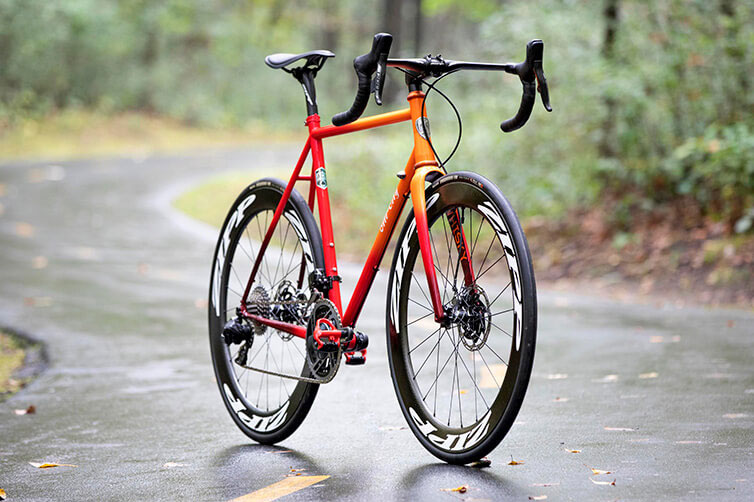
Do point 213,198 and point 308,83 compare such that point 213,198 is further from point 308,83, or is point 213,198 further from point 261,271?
point 308,83

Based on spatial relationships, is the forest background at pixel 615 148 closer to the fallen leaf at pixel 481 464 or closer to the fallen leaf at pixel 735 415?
the fallen leaf at pixel 735 415

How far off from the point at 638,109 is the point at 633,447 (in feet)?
28.4

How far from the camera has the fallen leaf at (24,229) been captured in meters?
14.2

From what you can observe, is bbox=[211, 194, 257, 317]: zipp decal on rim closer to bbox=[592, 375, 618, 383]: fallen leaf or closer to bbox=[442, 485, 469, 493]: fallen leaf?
bbox=[442, 485, 469, 493]: fallen leaf

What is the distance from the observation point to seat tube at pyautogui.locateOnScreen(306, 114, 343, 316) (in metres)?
4.43

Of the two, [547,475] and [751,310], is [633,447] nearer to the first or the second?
[547,475]

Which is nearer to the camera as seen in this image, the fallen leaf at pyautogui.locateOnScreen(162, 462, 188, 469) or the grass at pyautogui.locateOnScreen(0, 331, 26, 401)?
the fallen leaf at pyautogui.locateOnScreen(162, 462, 188, 469)

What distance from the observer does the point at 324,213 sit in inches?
177

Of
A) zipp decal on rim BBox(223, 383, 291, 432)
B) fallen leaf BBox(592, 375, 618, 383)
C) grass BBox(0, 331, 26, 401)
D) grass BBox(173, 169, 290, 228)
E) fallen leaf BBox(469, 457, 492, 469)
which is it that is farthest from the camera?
grass BBox(173, 169, 290, 228)

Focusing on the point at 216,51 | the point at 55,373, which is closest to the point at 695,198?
the point at 55,373

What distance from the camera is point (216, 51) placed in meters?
42.4

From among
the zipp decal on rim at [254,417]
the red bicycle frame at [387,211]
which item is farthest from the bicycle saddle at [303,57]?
the zipp decal on rim at [254,417]

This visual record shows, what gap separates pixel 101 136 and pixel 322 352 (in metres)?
29.8

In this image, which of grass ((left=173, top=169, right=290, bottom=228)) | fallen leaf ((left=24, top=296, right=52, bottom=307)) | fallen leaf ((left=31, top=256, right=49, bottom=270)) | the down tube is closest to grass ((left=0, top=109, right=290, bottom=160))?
grass ((left=173, top=169, right=290, bottom=228))
